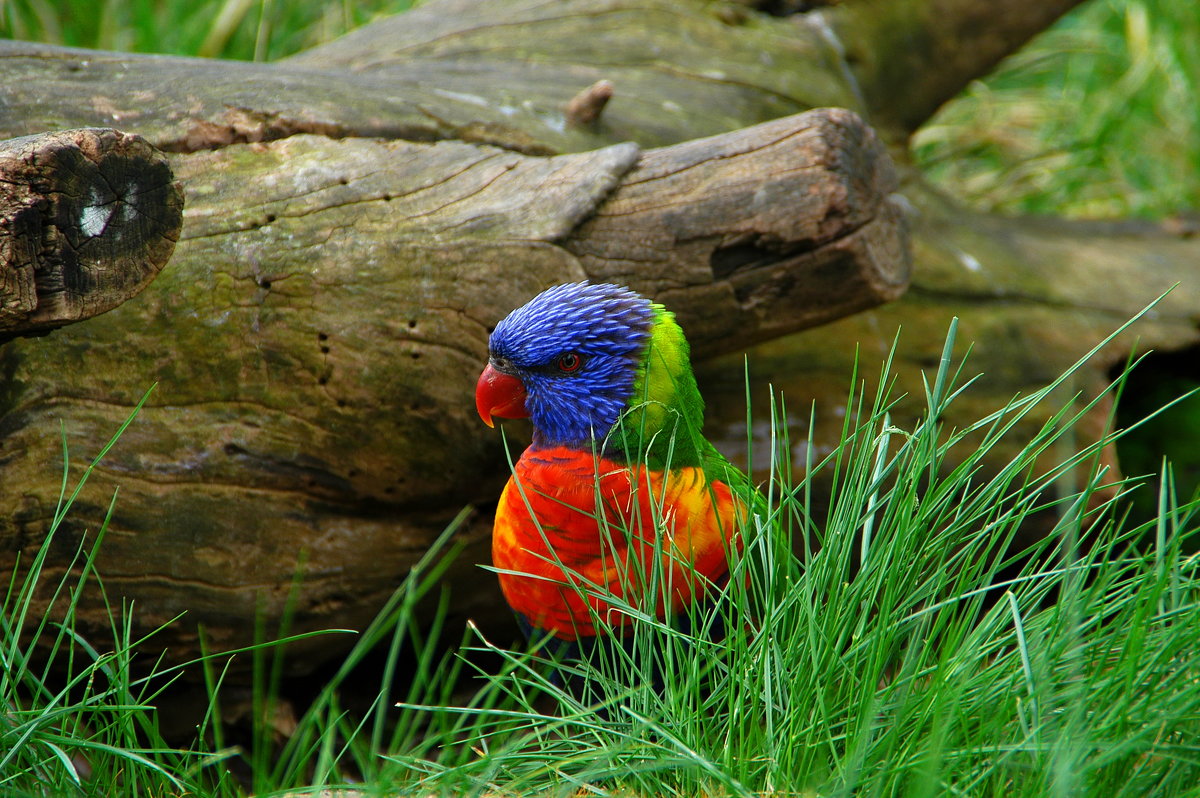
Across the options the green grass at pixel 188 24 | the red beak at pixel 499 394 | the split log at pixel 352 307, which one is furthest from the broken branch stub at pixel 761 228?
the green grass at pixel 188 24

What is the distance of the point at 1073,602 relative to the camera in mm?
1137

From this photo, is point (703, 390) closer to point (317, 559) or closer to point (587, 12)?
point (317, 559)

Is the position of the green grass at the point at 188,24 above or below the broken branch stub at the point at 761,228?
above

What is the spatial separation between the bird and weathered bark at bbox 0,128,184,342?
2.13ft

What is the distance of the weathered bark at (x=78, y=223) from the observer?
1.27 meters

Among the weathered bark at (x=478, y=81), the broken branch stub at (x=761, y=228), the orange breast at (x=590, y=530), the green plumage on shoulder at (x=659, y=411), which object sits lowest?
the orange breast at (x=590, y=530)

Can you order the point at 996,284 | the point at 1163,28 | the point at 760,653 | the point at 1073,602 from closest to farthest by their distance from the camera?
1. the point at 1073,602
2. the point at 760,653
3. the point at 996,284
4. the point at 1163,28

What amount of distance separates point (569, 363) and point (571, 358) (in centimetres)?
1

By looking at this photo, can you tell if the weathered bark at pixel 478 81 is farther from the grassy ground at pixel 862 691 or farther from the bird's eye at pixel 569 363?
the grassy ground at pixel 862 691

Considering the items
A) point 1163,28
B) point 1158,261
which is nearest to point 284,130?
point 1158,261

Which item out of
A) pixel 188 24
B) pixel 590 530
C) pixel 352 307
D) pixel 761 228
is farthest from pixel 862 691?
pixel 188 24

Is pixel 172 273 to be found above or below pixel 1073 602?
above

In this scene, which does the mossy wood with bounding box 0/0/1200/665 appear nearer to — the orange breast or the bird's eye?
the bird's eye

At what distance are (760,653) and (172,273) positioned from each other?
4.69 feet
